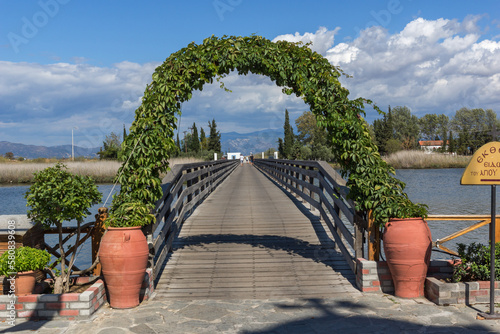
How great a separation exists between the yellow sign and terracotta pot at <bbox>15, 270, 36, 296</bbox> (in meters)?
4.85

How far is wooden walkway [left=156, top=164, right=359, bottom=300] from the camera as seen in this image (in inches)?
209

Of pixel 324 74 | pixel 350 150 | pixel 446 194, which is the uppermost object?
pixel 324 74

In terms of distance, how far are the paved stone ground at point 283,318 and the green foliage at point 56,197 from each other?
118cm

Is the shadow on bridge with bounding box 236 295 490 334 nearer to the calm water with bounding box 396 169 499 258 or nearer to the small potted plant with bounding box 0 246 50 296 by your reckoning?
the small potted plant with bounding box 0 246 50 296

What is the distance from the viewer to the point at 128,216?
199 inches

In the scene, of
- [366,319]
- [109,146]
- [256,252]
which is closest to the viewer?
[366,319]

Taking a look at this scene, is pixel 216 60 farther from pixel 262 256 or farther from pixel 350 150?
pixel 262 256

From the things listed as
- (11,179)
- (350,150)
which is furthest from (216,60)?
(11,179)

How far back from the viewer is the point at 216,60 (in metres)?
5.56

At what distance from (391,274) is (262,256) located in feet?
7.10

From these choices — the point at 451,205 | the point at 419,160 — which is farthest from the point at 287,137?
the point at 451,205

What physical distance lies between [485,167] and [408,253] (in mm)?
1261

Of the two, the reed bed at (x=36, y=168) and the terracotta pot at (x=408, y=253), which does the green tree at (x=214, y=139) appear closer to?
the reed bed at (x=36, y=168)

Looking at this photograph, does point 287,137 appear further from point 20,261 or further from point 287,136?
point 20,261
